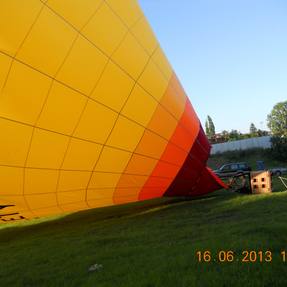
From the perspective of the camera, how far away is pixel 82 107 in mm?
7207

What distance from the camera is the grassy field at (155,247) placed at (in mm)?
4754

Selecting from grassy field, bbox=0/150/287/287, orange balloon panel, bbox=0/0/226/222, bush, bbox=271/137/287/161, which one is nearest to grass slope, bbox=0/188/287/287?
grassy field, bbox=0/150/287/287

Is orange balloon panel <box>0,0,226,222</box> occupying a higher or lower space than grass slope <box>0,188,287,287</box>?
higher

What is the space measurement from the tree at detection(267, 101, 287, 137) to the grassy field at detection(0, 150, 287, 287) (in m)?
79.8

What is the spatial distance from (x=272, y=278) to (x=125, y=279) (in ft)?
5.51

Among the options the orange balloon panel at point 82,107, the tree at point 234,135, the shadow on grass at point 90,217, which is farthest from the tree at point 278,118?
the orange balloon panel at point 82,107

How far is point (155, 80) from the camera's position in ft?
27.2

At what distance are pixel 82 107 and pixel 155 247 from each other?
8.72ft
